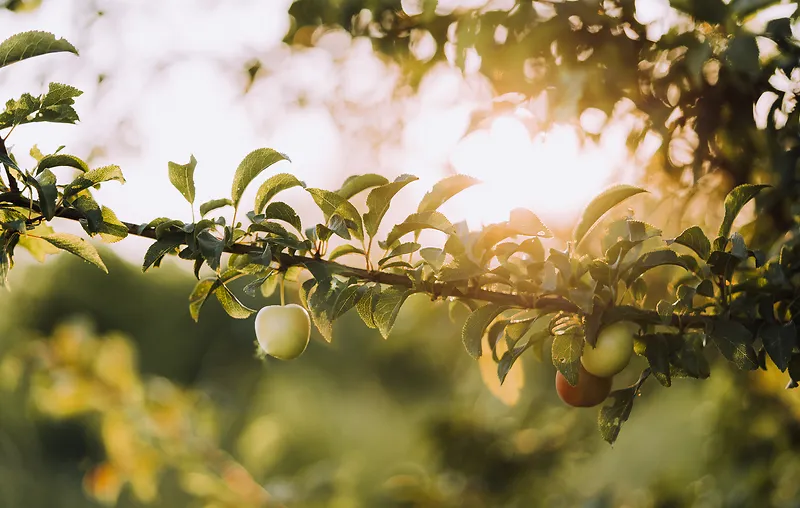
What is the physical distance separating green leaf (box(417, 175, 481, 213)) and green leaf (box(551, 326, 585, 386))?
5.6 inches

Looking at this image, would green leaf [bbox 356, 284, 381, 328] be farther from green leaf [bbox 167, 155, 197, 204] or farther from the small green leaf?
green leaf [bbox 167, 155, 197, 204]

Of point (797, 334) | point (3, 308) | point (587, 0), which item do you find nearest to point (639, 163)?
point (587, 0)

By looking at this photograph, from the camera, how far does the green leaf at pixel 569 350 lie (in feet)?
1.87

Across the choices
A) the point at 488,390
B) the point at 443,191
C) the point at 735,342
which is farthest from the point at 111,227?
the point at 488,390

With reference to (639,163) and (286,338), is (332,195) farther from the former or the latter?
(639,163)

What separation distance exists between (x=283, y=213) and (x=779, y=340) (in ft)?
1.28

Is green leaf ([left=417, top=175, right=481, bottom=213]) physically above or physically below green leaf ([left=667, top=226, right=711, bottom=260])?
above

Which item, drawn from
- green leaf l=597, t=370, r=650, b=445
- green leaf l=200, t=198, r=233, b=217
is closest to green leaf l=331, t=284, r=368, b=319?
green leaf l=200, t=198, r=233, b=217

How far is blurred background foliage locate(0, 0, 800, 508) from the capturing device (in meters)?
0.82

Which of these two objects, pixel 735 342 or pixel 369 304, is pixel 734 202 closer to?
pixel 735 342

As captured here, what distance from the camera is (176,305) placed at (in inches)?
195

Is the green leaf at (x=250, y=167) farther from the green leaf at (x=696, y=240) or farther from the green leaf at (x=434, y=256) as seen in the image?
the green leaf at (x=696, y=240)

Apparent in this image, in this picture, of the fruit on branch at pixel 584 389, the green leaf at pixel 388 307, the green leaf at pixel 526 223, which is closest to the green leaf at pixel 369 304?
the green leaf at pixel 388 307

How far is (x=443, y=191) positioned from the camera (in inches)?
22.1
